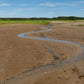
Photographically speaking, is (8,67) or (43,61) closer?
(8,67)

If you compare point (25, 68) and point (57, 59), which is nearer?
point (25, 68)

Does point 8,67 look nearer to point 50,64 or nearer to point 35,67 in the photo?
point 35,67

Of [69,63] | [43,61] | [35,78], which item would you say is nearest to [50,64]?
Result: [43,61]

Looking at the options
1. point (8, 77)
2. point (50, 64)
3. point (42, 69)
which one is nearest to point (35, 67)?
point (42, 69)

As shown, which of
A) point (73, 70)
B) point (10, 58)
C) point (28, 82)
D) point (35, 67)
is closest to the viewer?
point (28, 82)

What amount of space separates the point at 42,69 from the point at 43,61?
3.77 feet

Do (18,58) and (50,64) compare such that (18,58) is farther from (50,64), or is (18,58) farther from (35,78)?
(35,78)

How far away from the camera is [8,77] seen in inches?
245

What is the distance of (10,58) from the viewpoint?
866 cm

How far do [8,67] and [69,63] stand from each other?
11.6ft

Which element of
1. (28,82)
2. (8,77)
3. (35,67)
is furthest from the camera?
(35,67)

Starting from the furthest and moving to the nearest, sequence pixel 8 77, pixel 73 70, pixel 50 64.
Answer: pixel 50 64, pixel 73 70, pixel 8 77

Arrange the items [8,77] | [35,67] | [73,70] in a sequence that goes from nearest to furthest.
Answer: [8,77]
[73,70]
[35,67]

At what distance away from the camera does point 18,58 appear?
872cm
